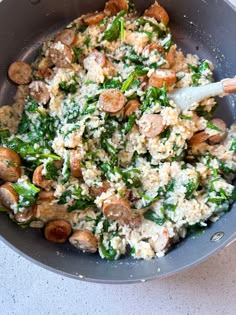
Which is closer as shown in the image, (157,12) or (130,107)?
(130,107)

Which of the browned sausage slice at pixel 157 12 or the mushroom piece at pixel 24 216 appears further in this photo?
the browned sausage slice at pixel 157 12

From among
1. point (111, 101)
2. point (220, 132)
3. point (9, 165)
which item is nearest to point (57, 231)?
point (9, 165)

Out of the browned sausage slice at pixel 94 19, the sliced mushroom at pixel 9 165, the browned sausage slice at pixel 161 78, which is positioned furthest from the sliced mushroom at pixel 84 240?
the browned sausage slice at pixel 94 19

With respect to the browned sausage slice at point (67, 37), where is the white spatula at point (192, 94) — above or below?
above

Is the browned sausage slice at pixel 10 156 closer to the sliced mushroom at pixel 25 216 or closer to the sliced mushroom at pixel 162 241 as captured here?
the sliced mushroom at pixel 25 216

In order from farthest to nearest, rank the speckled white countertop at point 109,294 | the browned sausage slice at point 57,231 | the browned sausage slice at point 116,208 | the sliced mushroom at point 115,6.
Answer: the sliced mushroom at point 115,6 < the speckled white countertop at point 109,294 < the browned sausage slice at point 57,231 < the browned sausage slice at point 116,208

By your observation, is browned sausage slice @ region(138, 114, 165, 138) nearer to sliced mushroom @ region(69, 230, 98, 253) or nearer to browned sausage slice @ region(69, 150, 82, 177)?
browned sausage slice @ region(69, 150, 82, 177)

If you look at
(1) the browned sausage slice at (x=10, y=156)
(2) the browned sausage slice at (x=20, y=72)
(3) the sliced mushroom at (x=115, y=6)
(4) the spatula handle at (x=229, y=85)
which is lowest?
(1) the browned sausage slice at (x=10, y=156)

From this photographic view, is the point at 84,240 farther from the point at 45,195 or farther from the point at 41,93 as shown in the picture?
the point at 41,93
